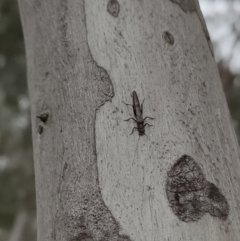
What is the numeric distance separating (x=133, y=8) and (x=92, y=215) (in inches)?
25.0

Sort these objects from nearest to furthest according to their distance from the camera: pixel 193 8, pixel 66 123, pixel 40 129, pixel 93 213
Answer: pixel 93 213 < pixel 66 123 < pixel 40 129 < pixel 193 8

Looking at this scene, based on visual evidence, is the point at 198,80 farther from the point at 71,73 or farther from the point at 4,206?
the point at 4,206

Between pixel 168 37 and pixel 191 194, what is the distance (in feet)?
1.58

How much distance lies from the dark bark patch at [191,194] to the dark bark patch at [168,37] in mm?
365

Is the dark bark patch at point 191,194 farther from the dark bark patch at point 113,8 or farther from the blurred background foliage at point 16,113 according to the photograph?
the blurred background foliage at point 16,113

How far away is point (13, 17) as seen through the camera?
5.26m

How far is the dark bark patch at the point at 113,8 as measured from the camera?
1296 millimetres

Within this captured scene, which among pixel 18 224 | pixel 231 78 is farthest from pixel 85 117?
pixel 18 224

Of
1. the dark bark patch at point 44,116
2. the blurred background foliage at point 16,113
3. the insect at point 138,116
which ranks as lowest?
the insect at point 138,116

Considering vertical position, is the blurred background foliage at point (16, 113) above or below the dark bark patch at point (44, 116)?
above

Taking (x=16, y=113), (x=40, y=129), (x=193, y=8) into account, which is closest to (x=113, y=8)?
(x=193, y=8)

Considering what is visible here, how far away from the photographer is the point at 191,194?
1077mm

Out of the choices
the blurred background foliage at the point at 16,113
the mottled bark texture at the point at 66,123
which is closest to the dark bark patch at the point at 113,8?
the mottled bark texture at the point at 66,123

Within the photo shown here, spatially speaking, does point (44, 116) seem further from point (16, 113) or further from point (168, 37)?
point (16, 113)
